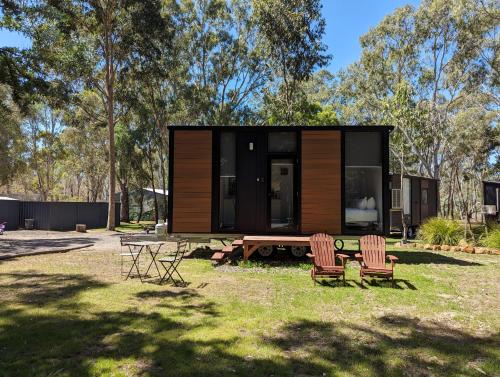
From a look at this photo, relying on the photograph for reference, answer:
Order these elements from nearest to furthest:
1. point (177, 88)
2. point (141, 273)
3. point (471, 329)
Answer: point (471, 329), point (141, 273), point (177, 88)

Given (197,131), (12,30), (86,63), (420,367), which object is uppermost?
(86,63)

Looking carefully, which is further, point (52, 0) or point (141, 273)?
point (52, 0)

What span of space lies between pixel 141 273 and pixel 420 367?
5.61 meters

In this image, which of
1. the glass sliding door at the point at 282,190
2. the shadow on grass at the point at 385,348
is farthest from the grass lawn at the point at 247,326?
the glass sliding door at the point at 282,190

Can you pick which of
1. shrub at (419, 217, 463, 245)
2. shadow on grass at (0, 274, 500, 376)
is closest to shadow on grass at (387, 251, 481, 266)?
shrub at (419, 217, 463, 245)

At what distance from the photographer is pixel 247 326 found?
184 inches

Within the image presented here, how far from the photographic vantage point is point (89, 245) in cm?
1304

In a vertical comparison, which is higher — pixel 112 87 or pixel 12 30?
pixel 112 87

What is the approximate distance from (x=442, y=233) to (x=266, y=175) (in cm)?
603

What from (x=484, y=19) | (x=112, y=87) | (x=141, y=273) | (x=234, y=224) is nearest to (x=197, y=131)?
(x=234, y=224)

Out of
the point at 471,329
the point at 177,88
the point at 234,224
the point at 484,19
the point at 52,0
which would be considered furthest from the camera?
the point at 177,88

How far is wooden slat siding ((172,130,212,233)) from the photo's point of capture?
33.6ft

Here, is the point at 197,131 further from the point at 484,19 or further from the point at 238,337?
the point at 484,19

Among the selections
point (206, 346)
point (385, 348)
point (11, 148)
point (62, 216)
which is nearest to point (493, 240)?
point (385, 348)
